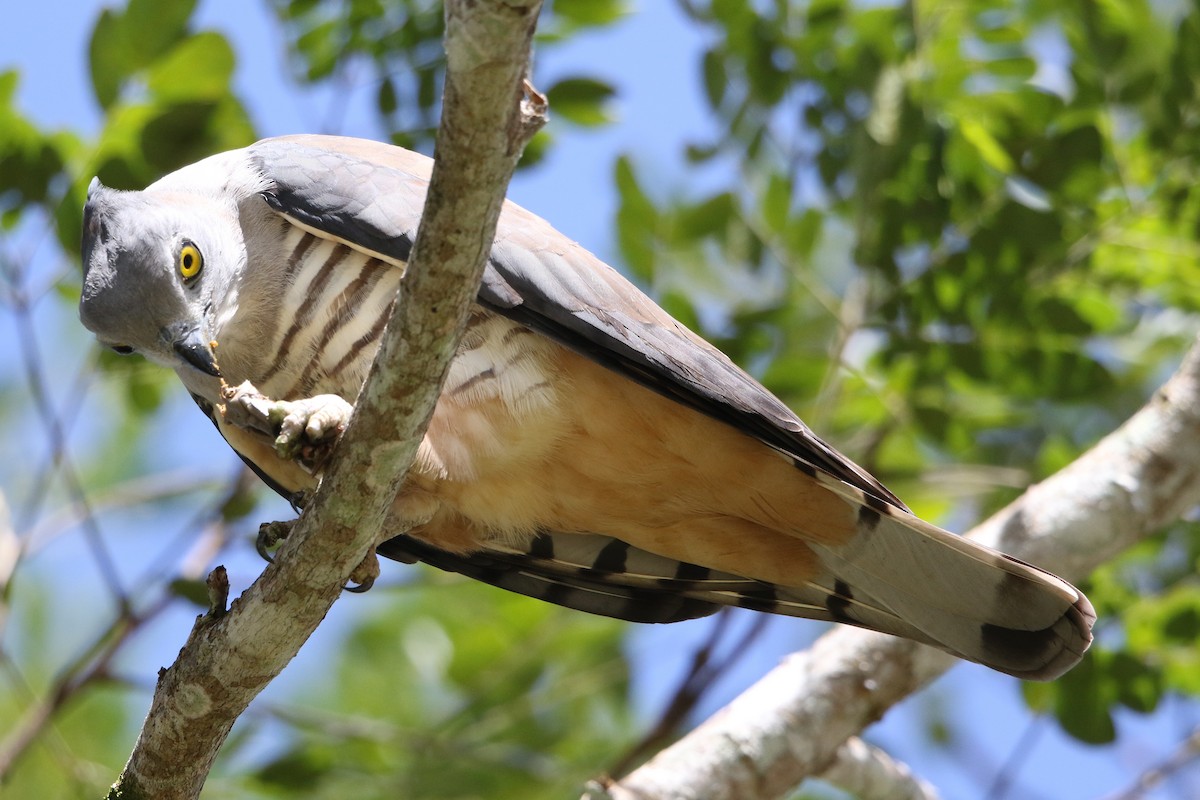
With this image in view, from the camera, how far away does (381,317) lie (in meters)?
2.98

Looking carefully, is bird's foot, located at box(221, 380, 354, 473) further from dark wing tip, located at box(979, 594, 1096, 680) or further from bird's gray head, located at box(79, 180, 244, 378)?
dark wing tip, located at box(979, 594, 1096, 680)

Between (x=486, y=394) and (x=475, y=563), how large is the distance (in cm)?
79

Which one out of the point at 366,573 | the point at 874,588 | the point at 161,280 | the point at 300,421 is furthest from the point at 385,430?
the point at 874,588

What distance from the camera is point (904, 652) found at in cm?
377

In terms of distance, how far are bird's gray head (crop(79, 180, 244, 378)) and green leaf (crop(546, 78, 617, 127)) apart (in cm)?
148

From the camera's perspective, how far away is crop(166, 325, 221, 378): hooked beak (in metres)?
3.07

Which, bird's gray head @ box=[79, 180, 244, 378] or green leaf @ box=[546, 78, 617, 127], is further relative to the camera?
green leaf @ box=[546, 78, 617, 127]

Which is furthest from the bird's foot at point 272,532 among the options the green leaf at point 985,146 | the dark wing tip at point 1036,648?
the green leaf at point 985,146

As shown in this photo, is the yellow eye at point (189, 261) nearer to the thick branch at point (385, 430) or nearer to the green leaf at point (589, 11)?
the thick branch at point (385, 430)

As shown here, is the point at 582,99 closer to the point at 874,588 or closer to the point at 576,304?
the point at 576,304

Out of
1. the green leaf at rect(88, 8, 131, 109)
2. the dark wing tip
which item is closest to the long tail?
the dark wing tip

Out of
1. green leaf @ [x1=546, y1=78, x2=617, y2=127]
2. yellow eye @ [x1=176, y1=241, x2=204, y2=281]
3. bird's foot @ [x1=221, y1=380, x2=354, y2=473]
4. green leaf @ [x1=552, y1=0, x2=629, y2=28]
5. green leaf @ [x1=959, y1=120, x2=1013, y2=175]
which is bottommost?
bird's foot @ [x1=221, y1=380, x2=354, y2=473]

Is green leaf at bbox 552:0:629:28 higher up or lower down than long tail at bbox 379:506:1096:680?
higher up

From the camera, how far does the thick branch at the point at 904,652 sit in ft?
11.9
